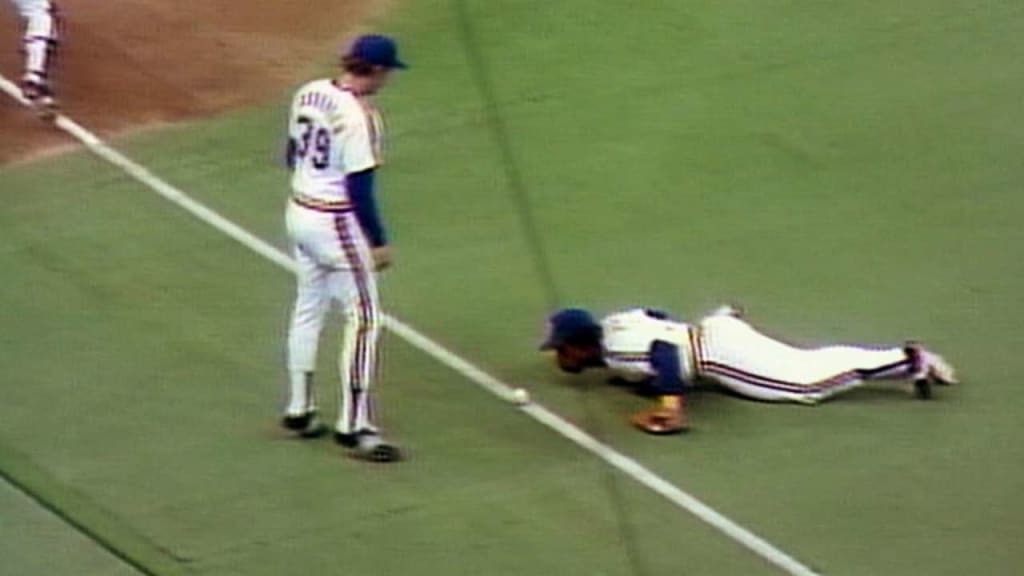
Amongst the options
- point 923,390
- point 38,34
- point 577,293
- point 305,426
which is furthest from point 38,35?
point 923,390

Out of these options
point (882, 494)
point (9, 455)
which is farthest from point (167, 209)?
point (882, 494)

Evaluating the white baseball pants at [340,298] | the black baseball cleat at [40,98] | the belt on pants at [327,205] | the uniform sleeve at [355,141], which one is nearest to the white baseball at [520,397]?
the white baseball pants at [340,298]

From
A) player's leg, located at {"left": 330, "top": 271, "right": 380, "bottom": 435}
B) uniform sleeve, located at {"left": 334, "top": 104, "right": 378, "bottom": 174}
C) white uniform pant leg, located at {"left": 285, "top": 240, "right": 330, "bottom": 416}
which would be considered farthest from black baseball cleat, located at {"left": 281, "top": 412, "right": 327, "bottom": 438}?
uniform sleeve, located at {"left": 334, "top": 104, "right": 378, "bottom": 174}

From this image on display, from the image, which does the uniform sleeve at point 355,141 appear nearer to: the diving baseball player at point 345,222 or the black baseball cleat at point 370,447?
the diving baseball player at point 345,222

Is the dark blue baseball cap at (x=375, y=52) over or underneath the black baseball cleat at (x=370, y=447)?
over

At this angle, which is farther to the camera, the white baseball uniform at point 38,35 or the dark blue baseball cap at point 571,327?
the white baseball uniform at point 38,35

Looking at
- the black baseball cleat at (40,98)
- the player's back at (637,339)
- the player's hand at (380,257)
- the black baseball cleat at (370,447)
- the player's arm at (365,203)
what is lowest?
the black baseball cleat at (370,447)

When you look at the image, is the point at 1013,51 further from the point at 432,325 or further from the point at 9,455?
the point at 9,455
